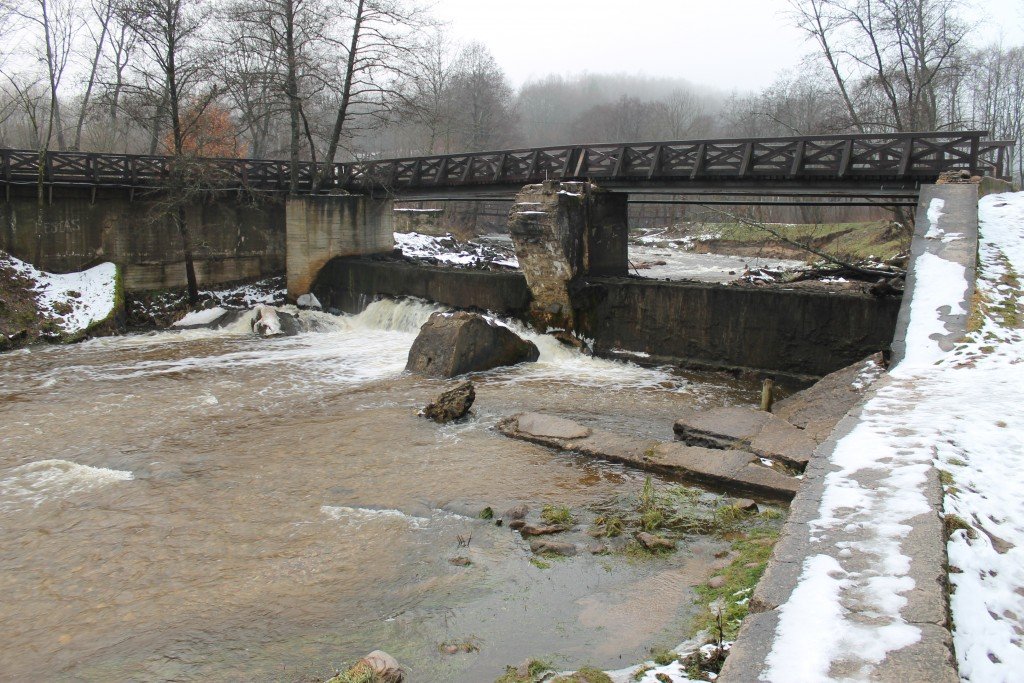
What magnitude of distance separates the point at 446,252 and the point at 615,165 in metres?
13.1

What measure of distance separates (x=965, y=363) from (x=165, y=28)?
21.5m

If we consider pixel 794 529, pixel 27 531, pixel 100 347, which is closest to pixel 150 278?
pixel 100 347

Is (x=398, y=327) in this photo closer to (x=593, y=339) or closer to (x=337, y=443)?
(x=593, y=339)

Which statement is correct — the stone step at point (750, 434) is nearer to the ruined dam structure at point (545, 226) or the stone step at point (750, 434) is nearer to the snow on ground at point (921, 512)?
the snow on ground at point (921, 512)

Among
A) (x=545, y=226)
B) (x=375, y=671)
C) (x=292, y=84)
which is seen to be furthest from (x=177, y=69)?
(x=375, y=671)

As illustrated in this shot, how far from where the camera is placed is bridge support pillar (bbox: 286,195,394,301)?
2359 centimetres

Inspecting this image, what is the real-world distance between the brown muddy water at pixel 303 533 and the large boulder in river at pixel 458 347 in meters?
0.50

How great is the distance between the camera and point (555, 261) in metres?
17.1

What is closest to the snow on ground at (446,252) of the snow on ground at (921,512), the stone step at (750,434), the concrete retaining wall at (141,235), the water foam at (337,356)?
the concrete retaining wall at (141,235)

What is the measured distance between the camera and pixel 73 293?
67.9ft

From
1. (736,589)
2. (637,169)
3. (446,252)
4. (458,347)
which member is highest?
(637,169)

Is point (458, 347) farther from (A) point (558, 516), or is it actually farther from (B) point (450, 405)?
(A) point (558, 516)

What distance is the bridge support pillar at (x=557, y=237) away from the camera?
16.9 meters

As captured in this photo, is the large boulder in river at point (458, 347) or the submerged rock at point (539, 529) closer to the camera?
the submerged rock at point (539, 529)
